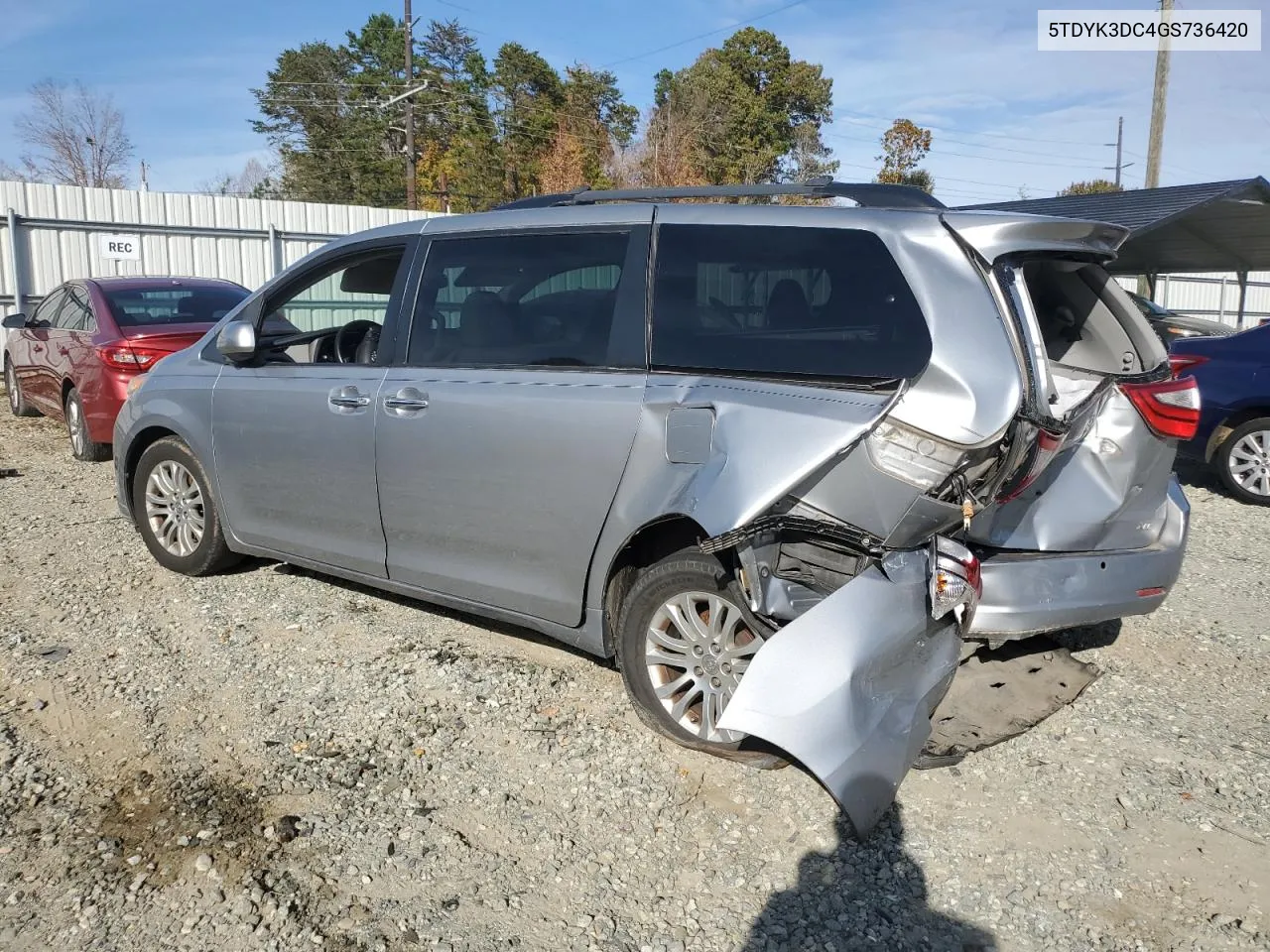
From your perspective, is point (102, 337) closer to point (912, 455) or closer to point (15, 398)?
point (15, 398)

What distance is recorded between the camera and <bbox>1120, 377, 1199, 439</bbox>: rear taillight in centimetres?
376

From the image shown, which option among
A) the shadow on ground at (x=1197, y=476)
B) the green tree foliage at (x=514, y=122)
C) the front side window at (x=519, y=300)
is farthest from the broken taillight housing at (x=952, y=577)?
the green tree foliage at (x=514, y=122)

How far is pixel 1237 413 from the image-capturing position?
7.98 meters

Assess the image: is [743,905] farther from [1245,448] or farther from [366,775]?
[1245,448]

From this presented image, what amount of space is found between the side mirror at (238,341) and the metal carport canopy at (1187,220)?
742 centimetres

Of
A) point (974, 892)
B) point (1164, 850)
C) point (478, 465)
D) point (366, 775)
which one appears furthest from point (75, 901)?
point (1164, 850)

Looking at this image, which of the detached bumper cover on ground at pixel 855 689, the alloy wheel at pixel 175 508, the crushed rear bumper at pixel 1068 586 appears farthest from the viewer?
the alloy wheel at pixel 175 508

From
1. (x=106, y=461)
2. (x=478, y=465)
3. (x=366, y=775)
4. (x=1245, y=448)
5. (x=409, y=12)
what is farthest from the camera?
(x=409, y=12)

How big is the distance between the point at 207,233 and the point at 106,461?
10145 millimetres

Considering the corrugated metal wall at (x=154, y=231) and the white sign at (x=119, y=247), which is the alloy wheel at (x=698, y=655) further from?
the white sign at (x=119, y=247)

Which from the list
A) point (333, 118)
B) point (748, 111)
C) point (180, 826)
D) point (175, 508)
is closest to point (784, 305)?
point (180, 826)

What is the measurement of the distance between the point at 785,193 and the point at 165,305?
710cm

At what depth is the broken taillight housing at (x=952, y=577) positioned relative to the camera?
307cm

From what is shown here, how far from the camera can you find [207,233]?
17.9 metres
